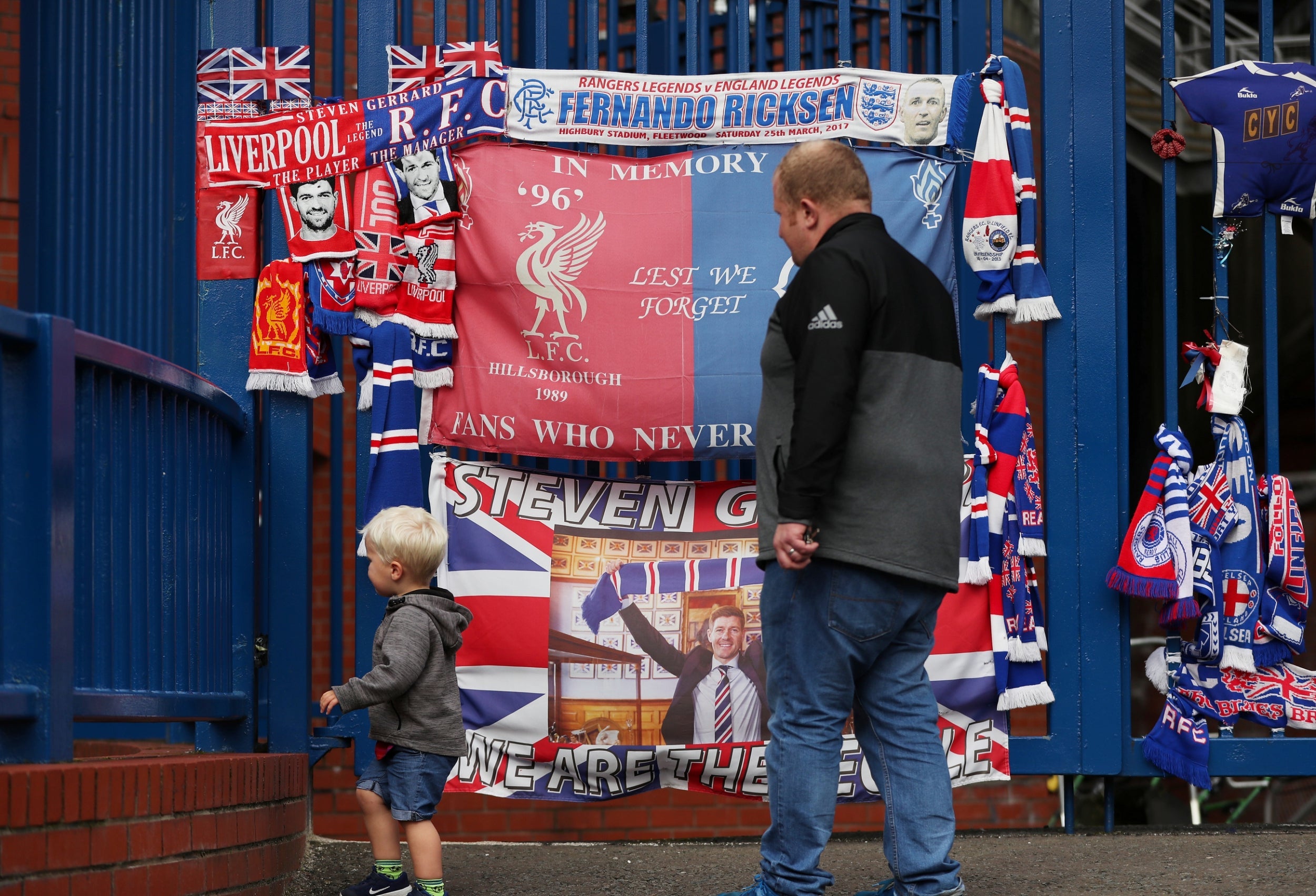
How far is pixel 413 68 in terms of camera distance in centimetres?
482

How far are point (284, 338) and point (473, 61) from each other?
115 centimetres

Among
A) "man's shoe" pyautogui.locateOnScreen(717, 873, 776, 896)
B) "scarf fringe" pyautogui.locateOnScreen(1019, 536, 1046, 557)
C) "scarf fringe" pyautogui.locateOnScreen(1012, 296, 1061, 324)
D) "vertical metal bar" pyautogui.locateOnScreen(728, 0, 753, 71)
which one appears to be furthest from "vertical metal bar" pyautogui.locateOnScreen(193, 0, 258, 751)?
"scarf fringe" pyautogui.locateOnScreen(1012, 296, 1061, 324)

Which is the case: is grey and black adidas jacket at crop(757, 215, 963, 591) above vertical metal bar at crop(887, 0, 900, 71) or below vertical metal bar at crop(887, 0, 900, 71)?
below

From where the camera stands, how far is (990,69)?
15.9 ft

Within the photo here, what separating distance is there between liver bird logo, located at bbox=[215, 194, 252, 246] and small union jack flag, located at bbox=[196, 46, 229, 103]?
0.37 m

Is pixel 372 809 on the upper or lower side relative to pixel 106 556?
lower

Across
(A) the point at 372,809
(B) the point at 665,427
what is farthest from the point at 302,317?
(A) the point at 372,809

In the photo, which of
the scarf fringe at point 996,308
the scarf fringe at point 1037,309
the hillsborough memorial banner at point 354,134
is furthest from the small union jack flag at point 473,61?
the scarf fringe at point 1037,309

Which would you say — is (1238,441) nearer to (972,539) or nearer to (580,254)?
(972,539)

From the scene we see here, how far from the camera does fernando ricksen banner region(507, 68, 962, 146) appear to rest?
4.82 metres

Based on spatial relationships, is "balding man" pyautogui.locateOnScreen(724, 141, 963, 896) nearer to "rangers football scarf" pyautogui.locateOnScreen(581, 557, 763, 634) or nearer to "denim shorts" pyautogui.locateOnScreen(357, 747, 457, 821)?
"denim shorts" pyautogui.locateOnScreen(357, 747, 457, 821)

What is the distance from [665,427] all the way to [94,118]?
2.65 metres

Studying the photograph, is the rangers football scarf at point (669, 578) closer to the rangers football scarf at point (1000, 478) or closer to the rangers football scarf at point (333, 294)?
the rangers football scarf at point (1000, 478)

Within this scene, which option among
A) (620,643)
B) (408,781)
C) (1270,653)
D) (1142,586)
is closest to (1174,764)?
(1270,653)
